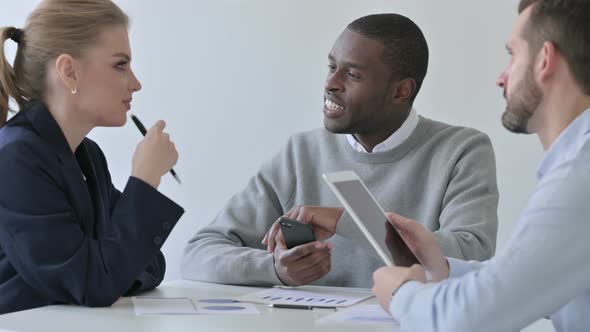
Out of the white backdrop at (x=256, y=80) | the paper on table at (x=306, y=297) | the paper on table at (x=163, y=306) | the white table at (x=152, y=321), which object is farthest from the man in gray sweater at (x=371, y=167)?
the white backdrop at (x=256, y=80)

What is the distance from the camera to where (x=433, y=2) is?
270 centimetres

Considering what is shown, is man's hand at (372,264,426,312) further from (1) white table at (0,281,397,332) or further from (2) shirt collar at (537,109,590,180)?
(2) shirt collar at (537,109,590,180)

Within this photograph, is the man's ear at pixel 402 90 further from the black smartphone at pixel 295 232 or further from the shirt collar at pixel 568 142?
the shirt collar at pixel 568 142

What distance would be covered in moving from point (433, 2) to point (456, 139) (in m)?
0.84

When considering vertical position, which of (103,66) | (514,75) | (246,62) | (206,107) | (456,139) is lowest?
(206,107)

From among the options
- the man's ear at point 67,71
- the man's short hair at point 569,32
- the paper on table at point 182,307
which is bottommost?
the paper on table at point 182,307

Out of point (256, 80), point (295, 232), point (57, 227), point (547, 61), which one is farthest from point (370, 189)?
point (256, 80)

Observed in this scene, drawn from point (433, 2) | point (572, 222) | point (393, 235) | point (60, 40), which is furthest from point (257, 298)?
point (433, 2)

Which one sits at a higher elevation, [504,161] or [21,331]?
[21,331]

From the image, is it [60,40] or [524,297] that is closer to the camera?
[524,297]

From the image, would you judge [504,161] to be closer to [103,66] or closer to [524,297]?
[103,66]

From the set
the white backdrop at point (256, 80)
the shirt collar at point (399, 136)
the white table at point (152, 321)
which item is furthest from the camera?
the white backdrop at point (256, 80)

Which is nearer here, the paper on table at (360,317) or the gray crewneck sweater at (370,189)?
the paper on table at (360,317)

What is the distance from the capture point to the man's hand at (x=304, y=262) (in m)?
1.68
